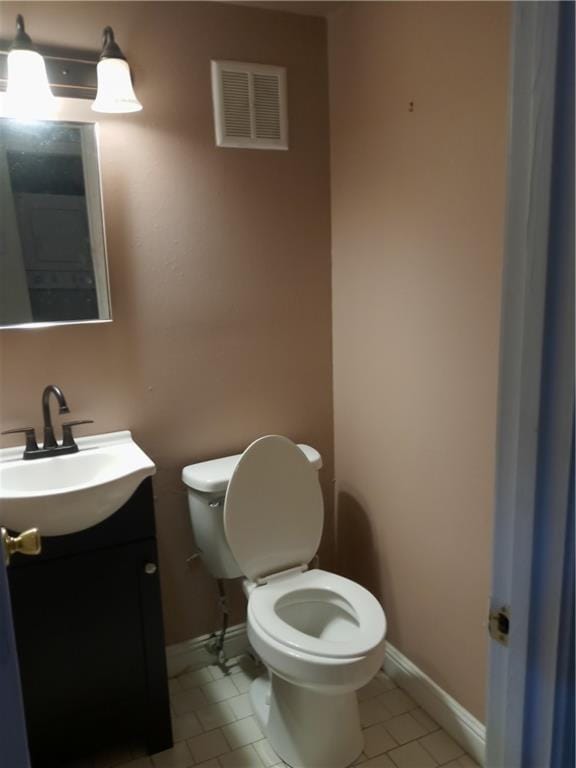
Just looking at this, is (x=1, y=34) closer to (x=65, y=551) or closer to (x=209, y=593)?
(x=65, y=551)

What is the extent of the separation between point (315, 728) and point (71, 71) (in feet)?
6.73

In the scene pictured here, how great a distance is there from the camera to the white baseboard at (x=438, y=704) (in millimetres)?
1724

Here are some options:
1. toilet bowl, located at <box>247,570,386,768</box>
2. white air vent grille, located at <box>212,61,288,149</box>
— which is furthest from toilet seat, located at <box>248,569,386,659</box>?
white air vent grille, located at <box>212,61,288,149</box>

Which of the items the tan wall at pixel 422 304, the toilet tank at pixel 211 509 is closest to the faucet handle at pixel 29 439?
the toilet tank at pixel 211 509

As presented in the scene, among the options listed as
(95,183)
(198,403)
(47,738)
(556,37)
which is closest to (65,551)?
(47,738)

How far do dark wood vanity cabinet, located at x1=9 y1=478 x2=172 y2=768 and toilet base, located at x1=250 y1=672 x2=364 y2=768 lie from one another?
1.23 feet

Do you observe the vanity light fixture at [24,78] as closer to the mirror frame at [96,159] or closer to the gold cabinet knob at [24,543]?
the mirror frame at [96,159]

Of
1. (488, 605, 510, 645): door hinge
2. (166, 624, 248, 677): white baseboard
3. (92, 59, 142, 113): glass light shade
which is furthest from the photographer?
(166, 624, 248, 677): white baseboard

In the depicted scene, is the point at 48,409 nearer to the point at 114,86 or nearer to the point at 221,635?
the point at 114,86

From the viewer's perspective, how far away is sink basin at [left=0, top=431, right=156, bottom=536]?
55.6 inches

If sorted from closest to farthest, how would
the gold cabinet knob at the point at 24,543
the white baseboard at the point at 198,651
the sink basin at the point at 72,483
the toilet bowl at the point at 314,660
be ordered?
the gold cabinet knob at the point at 24,543 < the sink basin at the point at 72,483 < the toilet bowl at the point at 314,660 < the white baseboard at the point at 198,651

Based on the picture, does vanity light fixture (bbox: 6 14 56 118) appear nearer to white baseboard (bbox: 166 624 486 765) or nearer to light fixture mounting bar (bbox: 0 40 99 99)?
light fixture mounting bar (bbox: 0 40 99 99)

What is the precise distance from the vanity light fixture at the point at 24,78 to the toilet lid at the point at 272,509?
1.17 m

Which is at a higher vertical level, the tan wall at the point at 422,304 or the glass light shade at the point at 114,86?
the glass light shade at the point at 114,86
